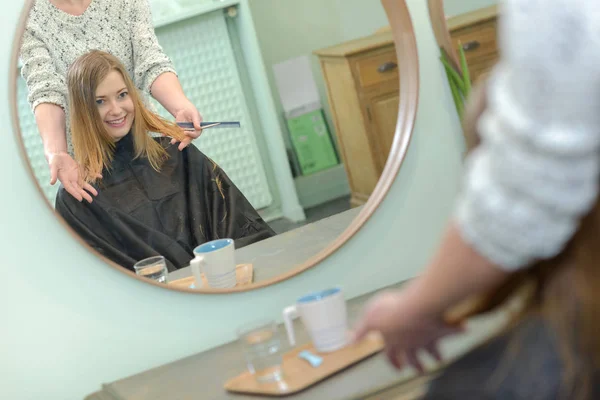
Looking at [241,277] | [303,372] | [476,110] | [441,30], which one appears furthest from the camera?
[441,30]

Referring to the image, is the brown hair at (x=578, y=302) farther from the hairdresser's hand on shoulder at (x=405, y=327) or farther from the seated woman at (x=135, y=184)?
the seated woman at (x=135, y=184)

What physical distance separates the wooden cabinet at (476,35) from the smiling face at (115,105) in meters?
0.63

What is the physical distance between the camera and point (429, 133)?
5.08 feet

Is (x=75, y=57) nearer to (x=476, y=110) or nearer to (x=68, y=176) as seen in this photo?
(x=68, y=176)

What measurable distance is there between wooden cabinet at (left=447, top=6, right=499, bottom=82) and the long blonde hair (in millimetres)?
577

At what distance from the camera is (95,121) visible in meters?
1.31

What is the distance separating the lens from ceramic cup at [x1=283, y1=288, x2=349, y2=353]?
1.19m

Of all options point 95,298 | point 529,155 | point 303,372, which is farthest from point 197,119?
point 529,155

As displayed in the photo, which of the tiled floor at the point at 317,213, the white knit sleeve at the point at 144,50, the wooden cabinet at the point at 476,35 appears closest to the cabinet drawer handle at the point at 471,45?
the wooden cabinet at the point at 476,35

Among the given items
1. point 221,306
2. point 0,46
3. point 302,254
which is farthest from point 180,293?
point 0,46

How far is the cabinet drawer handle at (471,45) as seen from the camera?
5.05 ft

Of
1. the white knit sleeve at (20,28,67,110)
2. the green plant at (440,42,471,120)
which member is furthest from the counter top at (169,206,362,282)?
the white knit sleeve at (20,28,67,110)

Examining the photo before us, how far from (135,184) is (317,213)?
1.10 ft

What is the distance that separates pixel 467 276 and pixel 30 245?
2.92 feet
